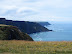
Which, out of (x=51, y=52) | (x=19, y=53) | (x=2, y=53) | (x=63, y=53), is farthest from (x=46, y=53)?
(x=2, y=53)

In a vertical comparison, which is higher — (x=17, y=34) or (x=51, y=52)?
(x=51, y=52)

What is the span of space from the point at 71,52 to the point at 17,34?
5275 centimetres

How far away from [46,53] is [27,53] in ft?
6.04

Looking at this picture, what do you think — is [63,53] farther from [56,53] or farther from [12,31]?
[12,31]

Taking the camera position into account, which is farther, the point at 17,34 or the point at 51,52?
the point at 17,34

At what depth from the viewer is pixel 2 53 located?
41.9 ft

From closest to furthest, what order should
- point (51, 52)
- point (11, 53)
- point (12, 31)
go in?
1. point (11, 53)
2. point (51, 52)
3. point (12, 31)

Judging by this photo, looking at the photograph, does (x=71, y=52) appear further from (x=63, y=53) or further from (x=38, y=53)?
(x=38, y=53)

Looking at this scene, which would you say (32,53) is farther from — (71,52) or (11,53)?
(71,52)

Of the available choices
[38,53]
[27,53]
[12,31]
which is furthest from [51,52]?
[12,31]

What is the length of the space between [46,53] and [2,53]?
164 inches

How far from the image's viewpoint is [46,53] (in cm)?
1314

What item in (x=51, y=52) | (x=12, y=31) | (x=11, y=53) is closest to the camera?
(x=11, y=53)

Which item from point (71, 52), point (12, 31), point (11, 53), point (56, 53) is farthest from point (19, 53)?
point (12, 31)
